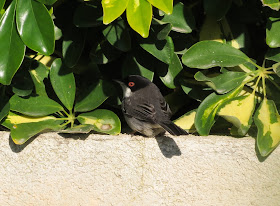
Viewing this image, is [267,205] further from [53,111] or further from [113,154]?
[53,111]

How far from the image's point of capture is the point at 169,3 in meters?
2.35

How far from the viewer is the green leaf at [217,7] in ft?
11.3

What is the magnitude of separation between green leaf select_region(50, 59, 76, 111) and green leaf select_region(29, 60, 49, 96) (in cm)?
18

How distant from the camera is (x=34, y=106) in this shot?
3.48 metres

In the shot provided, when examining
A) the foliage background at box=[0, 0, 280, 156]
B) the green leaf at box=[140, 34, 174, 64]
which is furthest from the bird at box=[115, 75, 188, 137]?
the green leaf at box=[140, 34, 174, 64]

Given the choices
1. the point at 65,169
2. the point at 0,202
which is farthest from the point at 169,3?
the point at 0,202

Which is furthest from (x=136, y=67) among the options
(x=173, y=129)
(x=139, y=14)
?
(x=139, y=14)

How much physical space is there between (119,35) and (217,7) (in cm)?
79

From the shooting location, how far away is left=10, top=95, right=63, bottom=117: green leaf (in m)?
3.45

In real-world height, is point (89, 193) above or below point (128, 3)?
below

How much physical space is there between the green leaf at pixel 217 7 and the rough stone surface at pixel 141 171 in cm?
97

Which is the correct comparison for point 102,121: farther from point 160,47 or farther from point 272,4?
point 272,4

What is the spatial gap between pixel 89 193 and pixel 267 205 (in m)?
1.29

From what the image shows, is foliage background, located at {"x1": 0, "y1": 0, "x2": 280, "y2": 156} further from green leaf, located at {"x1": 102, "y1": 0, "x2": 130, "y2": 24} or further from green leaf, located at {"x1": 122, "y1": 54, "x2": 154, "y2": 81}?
green leaf, located at {"x1": 102, "y1": 0, "x2": 130, "y2": 24}
